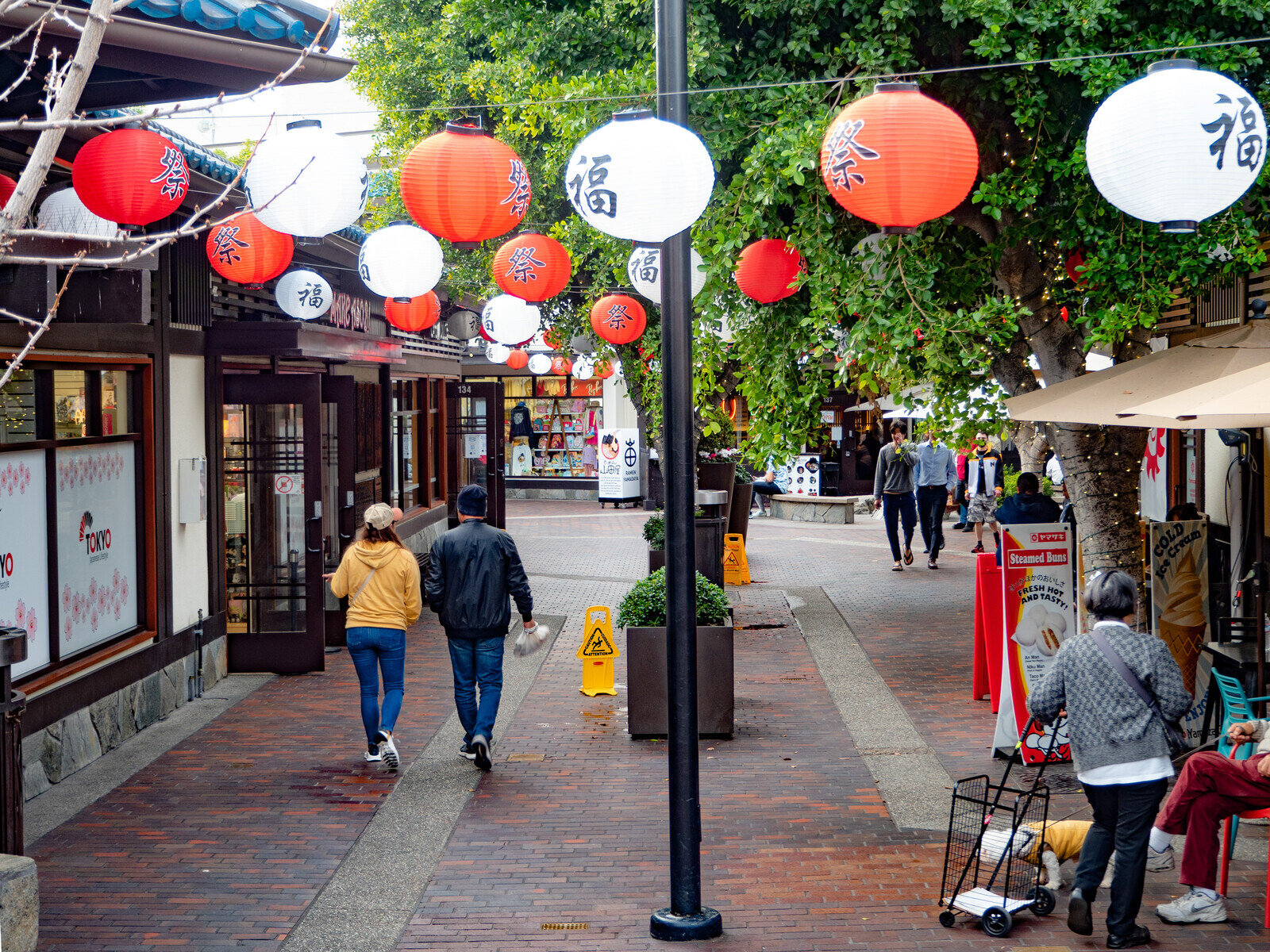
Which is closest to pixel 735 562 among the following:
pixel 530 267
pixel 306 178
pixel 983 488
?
pixel 983 488

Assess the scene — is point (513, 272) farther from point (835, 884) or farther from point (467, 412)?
point (467, 412)

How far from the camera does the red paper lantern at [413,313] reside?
1228cm

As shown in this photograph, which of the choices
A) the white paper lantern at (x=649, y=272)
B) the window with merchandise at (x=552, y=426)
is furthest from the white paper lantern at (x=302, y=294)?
the window with merchandise at (x=552, y=426)

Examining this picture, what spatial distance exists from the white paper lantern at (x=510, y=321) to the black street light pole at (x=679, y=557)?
22.2 feet

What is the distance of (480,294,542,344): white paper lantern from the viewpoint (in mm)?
11961

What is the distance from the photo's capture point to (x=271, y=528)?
11367mm

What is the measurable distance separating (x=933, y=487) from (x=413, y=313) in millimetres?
8065

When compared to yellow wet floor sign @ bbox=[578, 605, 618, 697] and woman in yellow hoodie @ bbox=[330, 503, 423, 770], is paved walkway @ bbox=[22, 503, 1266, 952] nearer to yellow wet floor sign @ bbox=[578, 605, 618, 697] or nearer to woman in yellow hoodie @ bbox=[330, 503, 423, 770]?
yellow wet floor sign @ bbox=[578, 605, 618, 697]

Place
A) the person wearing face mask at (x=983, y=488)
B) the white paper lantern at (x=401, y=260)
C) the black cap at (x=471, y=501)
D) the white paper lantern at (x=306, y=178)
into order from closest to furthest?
1. the white paper lantern at (x=306, y=178)
2. the black cap at (x=471, y=501)
3. the white paper lantern at (x=401, y=260)
4. the person wearing face mask at (x=983, y=488)

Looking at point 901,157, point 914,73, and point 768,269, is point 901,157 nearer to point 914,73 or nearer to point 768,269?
point 914,73

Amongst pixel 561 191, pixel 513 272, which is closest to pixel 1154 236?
pixel 513 272

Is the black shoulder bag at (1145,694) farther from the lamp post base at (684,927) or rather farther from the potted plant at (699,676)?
the potted plant at (699,676)

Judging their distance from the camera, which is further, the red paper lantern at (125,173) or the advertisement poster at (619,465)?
the advertisement poster at (619,465)

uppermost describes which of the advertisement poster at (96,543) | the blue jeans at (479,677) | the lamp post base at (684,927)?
the advertisement poster at (96,543)
